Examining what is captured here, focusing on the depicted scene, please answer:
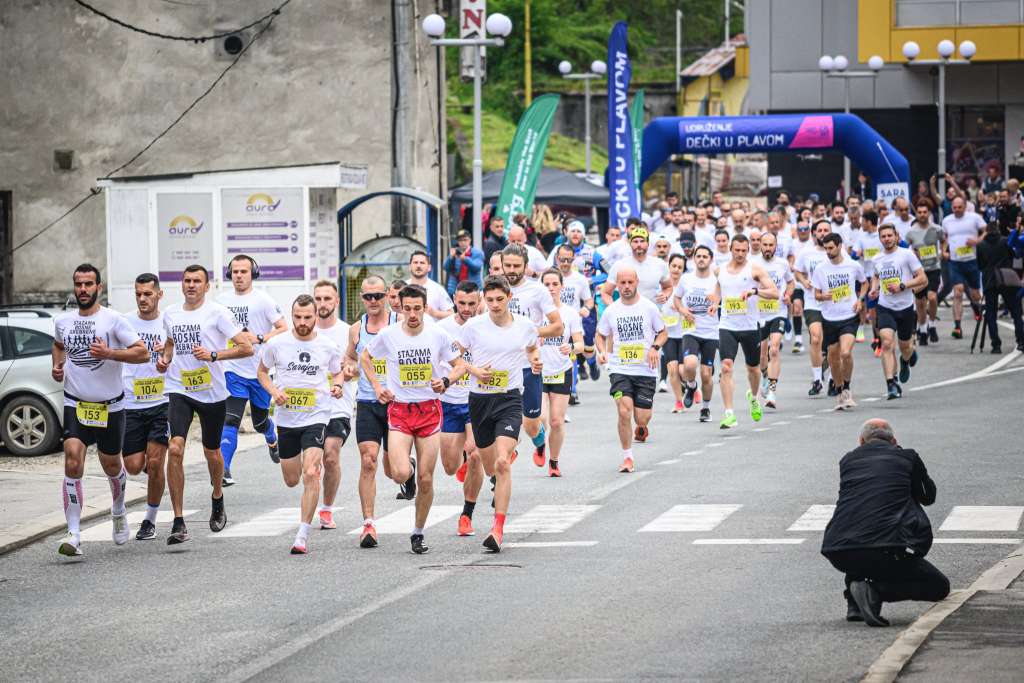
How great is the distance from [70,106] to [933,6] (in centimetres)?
2937

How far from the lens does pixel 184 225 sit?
25.6 m

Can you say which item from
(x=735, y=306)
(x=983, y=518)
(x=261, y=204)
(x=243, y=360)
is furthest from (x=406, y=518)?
(x=261, y=204)

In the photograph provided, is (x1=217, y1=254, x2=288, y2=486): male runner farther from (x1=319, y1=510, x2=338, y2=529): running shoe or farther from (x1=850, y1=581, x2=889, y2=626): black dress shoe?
(x1=850, y1=581, x2=889, y2=626): black dress shoe

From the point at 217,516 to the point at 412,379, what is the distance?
2228 mm

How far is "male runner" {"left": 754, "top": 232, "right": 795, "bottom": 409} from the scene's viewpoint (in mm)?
22750

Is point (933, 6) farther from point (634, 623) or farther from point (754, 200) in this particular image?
point (634, 623)

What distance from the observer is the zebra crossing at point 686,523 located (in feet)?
43.0

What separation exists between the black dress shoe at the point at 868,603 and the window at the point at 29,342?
12778 mm

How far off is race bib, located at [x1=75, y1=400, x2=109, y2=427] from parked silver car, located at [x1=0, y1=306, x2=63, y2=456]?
6.97m

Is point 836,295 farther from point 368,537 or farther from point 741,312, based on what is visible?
point 368,537

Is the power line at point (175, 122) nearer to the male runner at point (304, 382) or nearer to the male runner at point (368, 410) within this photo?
the male runner at point (368, 410)

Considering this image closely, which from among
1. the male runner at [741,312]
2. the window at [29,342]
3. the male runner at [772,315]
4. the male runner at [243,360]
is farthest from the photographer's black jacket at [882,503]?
the window at [29,342]

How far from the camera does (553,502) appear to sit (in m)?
15.3

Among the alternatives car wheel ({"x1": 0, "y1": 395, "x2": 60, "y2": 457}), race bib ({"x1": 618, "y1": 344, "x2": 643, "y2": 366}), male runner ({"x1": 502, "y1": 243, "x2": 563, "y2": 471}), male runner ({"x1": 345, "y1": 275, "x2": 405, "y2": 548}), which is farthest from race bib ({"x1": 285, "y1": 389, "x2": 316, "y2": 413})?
car wheel ({"x1": 0, "y1": 395, "x2": 60, "y2": 457})
